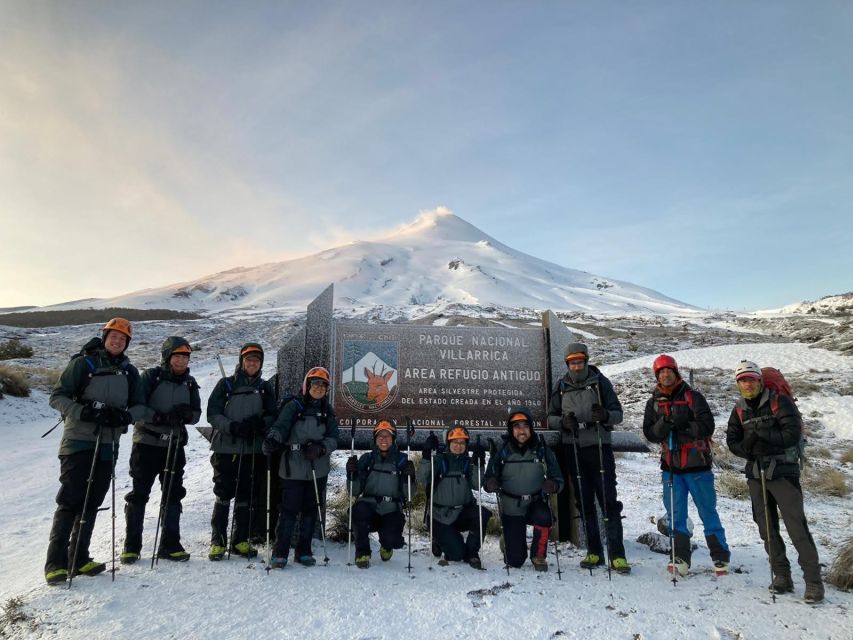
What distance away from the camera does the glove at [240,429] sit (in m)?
5.28

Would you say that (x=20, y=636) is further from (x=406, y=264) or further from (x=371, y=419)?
(x=406, y=264)

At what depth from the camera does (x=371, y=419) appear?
21.8 feet

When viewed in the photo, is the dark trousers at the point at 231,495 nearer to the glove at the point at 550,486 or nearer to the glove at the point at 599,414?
the glove at the point at 550,486

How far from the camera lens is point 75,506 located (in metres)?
4.54

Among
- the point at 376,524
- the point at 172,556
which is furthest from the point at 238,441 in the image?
the point at 376,524

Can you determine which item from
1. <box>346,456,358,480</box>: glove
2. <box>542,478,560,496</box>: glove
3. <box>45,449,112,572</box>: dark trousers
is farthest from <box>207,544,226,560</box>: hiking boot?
<box>542,478,560,496</box>: glove

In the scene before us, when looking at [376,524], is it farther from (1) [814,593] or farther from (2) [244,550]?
(1) [814,593]

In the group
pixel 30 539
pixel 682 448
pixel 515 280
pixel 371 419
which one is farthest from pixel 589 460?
pixel 515 280

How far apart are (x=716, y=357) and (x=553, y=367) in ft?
56.1

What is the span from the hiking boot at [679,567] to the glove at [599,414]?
1488 mm

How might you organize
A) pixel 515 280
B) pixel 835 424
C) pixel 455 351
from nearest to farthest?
pixel 455 351 < pixel 835 424 < pixel 515 280

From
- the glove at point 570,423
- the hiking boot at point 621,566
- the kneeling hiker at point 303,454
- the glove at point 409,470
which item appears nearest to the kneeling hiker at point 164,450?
the kneeling hiker at point 303,454

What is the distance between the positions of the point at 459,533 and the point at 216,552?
259 cm

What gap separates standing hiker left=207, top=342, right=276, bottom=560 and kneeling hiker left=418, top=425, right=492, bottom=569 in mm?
1929
